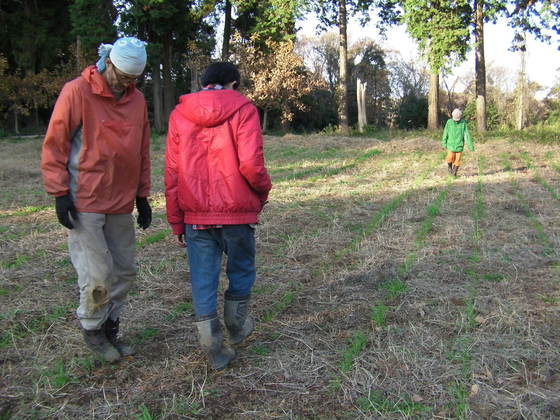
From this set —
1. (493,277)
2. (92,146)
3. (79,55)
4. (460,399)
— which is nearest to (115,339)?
(92,146)

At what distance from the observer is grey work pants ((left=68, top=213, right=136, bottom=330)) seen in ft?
Result: 9.64

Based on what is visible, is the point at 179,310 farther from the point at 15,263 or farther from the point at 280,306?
the point at 15,263

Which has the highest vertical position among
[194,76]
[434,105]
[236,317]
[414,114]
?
[194,76]

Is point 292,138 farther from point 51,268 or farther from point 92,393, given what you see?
point 92,393

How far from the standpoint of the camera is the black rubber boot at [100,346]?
309cm

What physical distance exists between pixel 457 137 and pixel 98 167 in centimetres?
920

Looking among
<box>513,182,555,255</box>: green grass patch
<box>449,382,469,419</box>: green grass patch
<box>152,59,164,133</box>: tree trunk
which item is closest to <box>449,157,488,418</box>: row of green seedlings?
<box>449,382,469,419</box>: green grass patch

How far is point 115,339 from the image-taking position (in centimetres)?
324

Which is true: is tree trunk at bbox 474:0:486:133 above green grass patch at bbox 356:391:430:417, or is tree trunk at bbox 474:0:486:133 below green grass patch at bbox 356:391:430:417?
above

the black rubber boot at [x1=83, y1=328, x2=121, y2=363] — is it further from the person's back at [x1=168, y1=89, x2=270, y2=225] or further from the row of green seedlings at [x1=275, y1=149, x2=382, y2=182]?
the row of green seedlings at [x1=275, y1=149, x2=382, y2=182]

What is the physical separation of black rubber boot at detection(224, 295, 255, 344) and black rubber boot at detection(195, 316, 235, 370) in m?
0.15

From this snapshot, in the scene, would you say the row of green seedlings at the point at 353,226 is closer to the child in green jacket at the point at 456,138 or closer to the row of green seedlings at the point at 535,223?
the row of green seedlings at the point at 535,223

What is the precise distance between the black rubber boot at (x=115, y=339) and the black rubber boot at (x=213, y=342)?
55 centimetres

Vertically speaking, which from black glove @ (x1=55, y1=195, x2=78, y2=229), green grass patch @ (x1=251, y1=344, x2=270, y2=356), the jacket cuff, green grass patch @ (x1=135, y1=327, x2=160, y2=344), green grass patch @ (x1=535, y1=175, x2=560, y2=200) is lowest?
green grass patch @ (x1=251, y1=344, x2=270, y2=356)
